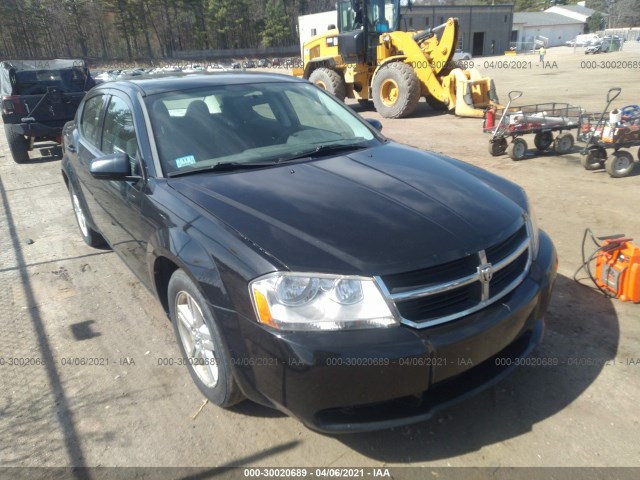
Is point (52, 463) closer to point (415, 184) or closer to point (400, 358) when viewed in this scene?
point (400, 358)

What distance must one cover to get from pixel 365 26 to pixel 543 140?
768 centimetres

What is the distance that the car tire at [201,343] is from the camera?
7.72ft

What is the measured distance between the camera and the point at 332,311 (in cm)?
200

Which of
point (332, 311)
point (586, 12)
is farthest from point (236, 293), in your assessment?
point (586, 12)

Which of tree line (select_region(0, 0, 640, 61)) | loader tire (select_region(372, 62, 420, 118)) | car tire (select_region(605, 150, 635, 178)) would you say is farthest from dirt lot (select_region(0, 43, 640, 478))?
tree line (select_region(0, 0, 640, 61))

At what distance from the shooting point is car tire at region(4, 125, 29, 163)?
9906 mm

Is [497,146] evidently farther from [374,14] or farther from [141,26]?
[141,26]

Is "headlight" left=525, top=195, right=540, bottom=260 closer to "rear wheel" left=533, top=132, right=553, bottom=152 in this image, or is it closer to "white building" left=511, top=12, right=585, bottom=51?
"rear wheel" left=533, top=132, right=553, bottom=152

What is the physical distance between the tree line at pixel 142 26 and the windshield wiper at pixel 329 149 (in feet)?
257

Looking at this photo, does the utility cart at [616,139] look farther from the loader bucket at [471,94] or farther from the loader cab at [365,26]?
the loader cab at [365,26]

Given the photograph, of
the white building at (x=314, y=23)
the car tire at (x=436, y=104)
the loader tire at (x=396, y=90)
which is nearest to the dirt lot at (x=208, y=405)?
the loader tire at (x=396, y=90)

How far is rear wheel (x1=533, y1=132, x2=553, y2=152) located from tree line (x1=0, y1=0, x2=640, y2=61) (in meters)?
73.0

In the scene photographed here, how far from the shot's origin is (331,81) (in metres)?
14.6

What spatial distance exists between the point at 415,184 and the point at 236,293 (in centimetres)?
125
